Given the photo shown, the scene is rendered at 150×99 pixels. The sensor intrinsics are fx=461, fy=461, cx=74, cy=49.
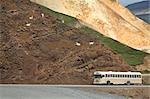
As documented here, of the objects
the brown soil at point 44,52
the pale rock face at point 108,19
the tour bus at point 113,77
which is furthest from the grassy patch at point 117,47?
the tour bus at point 113,77

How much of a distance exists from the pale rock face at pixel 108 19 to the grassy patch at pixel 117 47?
265cm

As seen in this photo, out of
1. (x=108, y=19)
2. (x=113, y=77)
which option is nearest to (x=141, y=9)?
(x=108, y=19)

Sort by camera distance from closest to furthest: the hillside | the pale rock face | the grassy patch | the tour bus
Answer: the tour bus, the grassy patch, the pale rock face, the hillside

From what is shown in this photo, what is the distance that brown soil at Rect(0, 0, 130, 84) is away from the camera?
50.7 meters

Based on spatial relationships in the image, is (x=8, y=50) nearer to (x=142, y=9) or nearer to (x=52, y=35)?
(x=52, y=35)

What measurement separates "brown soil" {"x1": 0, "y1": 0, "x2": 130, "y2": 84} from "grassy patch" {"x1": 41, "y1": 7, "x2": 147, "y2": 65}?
5.50 m

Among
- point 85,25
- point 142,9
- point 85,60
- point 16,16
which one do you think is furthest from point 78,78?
point 142,9

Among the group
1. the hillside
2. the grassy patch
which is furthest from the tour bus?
the hillside

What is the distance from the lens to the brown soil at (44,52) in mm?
50656

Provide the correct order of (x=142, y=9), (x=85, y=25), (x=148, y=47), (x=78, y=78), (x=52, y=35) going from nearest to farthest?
1. (x=78, y=78)
2. (x=52, y=35)
3. (x=85, y=25)
4. (x=148, y=47)
5. (x=142, y=9)

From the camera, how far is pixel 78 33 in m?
61.2

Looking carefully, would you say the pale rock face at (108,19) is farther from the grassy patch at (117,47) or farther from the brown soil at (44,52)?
the brown soil at (44,52)

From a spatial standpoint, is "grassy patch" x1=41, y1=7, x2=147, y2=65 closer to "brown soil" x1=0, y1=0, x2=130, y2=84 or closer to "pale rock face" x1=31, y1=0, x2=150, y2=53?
"pale rock face" x1=31, y1=0, x2=150, y2=53

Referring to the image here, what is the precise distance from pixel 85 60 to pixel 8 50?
907cm
